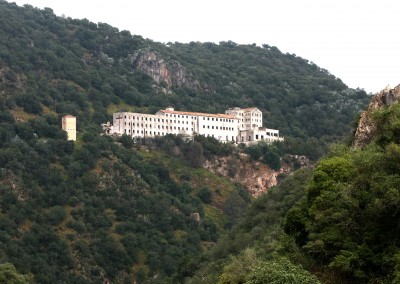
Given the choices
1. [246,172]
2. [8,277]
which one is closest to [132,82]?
[246,172]

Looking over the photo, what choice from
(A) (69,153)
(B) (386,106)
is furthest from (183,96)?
(B) (386,106)

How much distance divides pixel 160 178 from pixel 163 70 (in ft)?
188

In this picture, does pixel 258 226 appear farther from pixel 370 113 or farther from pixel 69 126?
pixel 69 126

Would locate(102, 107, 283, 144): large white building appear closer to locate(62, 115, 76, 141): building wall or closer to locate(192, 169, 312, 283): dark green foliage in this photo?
locate(62, 115, 76, 141): building wall

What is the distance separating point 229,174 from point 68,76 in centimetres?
4289

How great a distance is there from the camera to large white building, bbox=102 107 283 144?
127188mm

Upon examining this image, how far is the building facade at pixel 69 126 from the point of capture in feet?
405

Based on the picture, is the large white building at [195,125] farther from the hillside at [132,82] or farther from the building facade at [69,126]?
the hillside at [132,82]

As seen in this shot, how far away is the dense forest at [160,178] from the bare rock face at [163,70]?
314 millimetres

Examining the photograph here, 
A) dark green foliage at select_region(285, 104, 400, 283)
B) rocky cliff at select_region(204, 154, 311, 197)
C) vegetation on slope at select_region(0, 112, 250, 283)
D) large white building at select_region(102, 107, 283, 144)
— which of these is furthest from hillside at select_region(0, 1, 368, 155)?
dark green foliage at select_region(285, 104, 400, 283)

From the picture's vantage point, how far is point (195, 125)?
5212 inches

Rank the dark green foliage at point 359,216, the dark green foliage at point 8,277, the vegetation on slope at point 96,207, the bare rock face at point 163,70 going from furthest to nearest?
the bare rock face at point 163,70, the vegetation on slope at point 96,207, the dark green foliage at point 8,277, the dark green foliage at point 359,216

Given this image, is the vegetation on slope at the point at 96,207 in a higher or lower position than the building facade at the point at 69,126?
lower

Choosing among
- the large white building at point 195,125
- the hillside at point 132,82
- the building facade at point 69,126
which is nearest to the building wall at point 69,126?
the building facade at point 69,126
